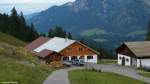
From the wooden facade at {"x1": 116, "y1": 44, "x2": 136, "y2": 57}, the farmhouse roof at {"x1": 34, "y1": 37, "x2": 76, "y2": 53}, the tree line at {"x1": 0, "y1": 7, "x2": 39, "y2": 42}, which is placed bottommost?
the wooden facade at {"x1": 116, "y1": 44, "x2": 136, "y2": 57}

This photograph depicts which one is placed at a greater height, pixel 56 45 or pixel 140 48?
pixel 56 45

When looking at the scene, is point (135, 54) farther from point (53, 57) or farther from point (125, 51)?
point (53, 57)

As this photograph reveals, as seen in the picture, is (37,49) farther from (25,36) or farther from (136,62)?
(25,36)

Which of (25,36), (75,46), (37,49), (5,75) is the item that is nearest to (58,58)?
(75,46)

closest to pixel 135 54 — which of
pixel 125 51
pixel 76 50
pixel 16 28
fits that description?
pixel 125 51

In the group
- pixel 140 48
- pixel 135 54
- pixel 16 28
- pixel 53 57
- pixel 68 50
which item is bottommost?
pixel 53 57

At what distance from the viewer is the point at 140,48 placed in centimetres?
8375

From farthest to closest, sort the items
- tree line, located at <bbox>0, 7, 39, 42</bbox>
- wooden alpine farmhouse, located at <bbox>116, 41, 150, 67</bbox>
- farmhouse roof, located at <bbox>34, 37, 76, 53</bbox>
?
tree line, located at <bbox>0, 7, 39, 42</bbox>
farmhouse roof, located at <bbox>34, 37, 76, 53</bbox>
wooden alpine farmhouse, located at <bbox>116, 41, 150, 67</bbox>

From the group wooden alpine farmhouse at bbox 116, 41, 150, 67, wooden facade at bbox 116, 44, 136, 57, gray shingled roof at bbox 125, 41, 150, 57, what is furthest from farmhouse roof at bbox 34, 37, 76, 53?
gray shingled roof at bbox 125, 41, 150, 57

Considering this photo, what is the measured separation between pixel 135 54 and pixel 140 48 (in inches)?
154

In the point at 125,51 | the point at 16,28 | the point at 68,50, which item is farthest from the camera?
the point at 16,28

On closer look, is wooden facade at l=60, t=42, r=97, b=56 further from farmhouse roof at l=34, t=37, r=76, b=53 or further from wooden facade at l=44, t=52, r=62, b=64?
wooden facade at l=44, t=52, r=62, b=64

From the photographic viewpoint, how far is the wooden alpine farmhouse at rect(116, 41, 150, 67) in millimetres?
80000

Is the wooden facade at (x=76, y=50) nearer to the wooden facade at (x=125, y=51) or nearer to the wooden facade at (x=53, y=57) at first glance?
the wooden facade at (x=53, y=57)
